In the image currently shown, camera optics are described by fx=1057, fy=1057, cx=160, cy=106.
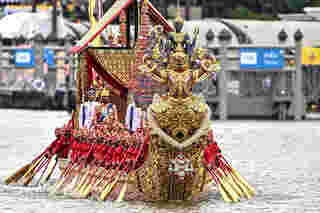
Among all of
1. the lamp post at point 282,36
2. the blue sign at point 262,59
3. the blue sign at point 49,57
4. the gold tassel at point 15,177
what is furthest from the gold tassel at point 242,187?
the blue sign at point 49,57

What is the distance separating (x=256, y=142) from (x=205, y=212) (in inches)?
551

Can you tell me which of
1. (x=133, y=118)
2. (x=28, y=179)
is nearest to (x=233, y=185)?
(x=133, y=118)

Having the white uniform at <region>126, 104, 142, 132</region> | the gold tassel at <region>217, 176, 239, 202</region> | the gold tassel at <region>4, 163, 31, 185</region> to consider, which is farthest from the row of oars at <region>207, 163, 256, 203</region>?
the gold tassel at <region>4, 163, 31, 185</region>

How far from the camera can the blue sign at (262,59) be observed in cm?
3734

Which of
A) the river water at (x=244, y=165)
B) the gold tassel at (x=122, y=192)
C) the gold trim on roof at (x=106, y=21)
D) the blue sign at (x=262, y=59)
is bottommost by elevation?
the river water at (x=244, y=165)

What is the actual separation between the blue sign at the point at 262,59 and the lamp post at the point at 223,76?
0.62 meters

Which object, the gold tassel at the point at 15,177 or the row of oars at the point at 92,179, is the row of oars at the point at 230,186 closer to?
the row of oars at the point at 92,179

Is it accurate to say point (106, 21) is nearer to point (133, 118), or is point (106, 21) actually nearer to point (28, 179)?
point (133, 118)

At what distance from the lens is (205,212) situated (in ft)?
41.5

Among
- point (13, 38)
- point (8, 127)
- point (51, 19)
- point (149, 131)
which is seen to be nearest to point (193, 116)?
point (149, 131)

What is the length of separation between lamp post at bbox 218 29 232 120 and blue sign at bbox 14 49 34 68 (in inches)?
433

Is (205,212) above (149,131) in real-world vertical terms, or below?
below

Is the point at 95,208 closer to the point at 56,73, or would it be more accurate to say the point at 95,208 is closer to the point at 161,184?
the point at 161,184

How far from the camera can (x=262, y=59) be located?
1475 inches
